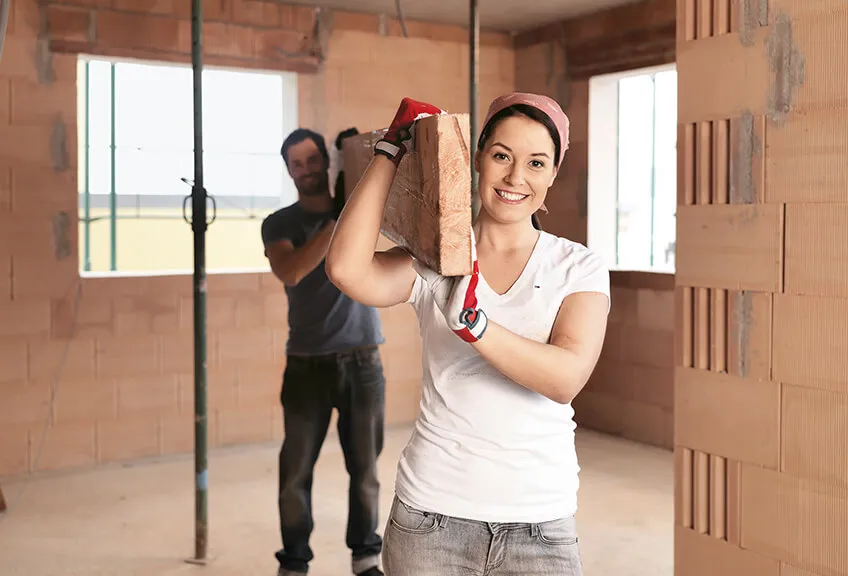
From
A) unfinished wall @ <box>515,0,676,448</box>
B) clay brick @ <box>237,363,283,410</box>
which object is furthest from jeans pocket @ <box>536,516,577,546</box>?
clay brick @ <box>237,363,283,410</box>

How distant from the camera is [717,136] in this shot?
2.10m

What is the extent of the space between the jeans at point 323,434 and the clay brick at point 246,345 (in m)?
2.13

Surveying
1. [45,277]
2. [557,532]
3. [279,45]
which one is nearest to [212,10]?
[279,45]

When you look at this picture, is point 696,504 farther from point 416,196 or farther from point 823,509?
point 416,196

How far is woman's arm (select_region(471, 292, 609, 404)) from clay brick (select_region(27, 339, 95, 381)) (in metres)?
3.73

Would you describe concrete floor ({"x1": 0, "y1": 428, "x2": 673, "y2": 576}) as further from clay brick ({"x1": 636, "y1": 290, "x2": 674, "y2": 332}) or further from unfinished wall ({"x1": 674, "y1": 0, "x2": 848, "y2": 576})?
unfinished wall ({"x1": 674, "y1": 0, "x2": 848, "y2": 576})

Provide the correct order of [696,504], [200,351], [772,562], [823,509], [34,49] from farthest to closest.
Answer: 1. [34,49]
2. [200,351]
3. [696,504]
4. [772,562]
5. [823,509]

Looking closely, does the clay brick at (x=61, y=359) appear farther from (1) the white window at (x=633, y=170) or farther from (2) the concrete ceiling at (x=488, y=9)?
(1) the white window at (x=633, y=170)

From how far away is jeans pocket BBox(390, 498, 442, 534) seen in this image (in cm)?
136

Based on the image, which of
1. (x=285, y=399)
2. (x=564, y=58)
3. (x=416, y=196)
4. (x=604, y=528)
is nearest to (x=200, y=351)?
(x=285, y=399)

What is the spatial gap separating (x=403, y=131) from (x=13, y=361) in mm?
3695

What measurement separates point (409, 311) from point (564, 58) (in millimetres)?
1760

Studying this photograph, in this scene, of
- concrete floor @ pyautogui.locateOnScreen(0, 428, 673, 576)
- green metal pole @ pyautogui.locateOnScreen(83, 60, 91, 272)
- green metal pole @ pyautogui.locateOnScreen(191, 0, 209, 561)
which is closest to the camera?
green metal pole @ pyautogui.locateOnScreen(191, 0, 209, 561)

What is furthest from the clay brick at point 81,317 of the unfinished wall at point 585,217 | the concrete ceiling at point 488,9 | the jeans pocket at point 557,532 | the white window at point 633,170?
the jeans pocket at point 557,532
